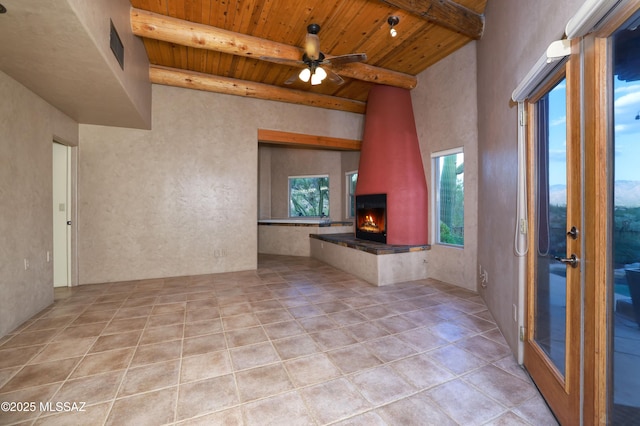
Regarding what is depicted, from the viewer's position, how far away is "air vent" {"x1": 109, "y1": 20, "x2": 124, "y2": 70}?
261 centimetres

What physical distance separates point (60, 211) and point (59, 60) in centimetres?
269

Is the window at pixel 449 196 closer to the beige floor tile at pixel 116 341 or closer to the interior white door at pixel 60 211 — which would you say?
the beige floor tile at pixel 116 341

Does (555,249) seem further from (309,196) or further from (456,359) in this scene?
(309,196)

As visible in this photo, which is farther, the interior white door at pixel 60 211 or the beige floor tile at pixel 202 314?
the interior white door at pixel 60 211

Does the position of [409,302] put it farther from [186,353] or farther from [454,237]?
[186,353]

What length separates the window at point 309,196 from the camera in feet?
25.5

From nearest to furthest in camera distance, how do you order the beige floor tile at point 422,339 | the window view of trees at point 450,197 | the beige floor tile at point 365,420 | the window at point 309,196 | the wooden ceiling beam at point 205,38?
the beige floor tile at point 365,420, the beige floor tile at point 422,339, the wooden ceiling beam at point 205,38, the window view of trees at point 450,197, the window at point 309,196

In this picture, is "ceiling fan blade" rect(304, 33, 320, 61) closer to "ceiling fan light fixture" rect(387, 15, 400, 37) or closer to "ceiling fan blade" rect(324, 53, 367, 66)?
"ceiling fan blade" rect(324, 53, 367, 66)

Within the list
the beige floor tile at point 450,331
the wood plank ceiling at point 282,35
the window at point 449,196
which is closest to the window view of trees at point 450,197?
the window at point 449,196

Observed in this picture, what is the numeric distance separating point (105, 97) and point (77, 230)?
2.28 metres

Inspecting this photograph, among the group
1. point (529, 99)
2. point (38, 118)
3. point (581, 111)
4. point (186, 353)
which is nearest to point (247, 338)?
point (186, 353)

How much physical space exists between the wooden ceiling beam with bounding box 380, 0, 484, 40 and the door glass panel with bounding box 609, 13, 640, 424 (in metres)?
2.23

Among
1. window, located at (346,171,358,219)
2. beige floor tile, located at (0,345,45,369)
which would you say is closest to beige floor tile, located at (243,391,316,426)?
beige floor tile, located at (0,345,45,369)

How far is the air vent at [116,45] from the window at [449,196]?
4.35 metres
